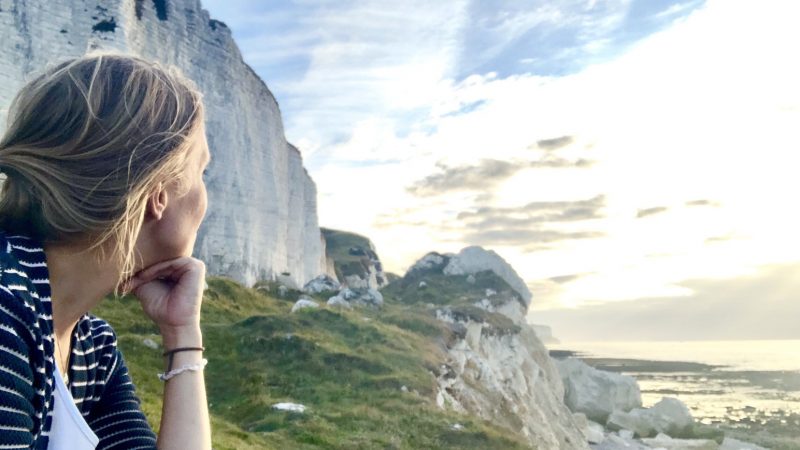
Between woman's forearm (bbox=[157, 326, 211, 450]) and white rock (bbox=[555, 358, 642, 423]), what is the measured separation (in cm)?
6581

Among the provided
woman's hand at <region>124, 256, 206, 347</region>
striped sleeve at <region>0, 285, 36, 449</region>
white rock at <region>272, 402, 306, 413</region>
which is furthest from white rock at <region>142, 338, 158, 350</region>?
striped sleeve at <region>0, 285, 36, 449</region>

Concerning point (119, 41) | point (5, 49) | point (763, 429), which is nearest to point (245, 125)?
point (119, 41)

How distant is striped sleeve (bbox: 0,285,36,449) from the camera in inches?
83.4

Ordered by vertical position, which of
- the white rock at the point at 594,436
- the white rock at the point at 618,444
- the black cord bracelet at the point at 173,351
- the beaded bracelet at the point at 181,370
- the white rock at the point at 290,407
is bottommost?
the white rock at the point at 618,444

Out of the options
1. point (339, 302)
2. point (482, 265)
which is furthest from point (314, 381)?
point (482, 265)

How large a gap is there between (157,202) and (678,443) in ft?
203

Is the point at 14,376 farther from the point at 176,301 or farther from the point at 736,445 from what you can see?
the point at 736,445

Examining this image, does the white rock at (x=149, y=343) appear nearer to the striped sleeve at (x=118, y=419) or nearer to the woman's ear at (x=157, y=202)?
the striped sleeve at (x=118, y=419)

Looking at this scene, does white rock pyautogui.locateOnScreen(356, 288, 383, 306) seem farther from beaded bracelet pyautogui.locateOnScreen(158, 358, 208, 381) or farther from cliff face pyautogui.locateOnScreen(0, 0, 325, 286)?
beaded bracelet pyautogui.locateOnScreen(158, 358, 208, 381)

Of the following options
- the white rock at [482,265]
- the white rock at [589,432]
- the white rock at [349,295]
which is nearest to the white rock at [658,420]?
the white rock at [589,432]

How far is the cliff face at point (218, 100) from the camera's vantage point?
34969 millimetres

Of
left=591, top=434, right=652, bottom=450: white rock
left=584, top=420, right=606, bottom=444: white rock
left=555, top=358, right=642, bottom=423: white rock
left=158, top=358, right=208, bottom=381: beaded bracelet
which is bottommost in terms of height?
left=591, top=434, right=652, bottom=450: white rock

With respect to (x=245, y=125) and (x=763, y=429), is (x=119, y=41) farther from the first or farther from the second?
(x=763, y=429)

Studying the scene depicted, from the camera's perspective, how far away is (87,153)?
244cm
